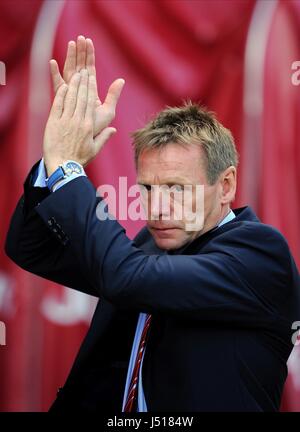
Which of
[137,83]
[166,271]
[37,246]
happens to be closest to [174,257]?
[166,271]

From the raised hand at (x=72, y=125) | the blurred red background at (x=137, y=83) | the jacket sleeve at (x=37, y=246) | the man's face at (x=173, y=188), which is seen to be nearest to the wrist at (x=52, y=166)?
the raised hand at (x=72, y=125)

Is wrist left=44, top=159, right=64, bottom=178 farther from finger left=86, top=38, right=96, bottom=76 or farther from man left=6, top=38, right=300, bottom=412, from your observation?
finger left=86, top=38, right=96, bottom=76

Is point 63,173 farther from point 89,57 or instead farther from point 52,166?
point 89,57

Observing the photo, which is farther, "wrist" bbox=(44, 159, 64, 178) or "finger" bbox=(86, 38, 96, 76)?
"finger" bbox=(86, 38, 96, 76)

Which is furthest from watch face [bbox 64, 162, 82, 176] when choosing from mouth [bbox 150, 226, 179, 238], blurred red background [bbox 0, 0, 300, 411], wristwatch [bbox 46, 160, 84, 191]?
blurred red background [bbox 0, 0, 300, 411]

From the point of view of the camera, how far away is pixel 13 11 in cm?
234

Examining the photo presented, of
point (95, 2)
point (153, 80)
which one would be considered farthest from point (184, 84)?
point (95, 2)

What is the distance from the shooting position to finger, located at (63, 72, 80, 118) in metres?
1.44

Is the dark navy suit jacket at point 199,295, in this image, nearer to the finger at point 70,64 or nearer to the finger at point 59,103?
the finger at point 59,103

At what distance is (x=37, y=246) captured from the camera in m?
1.59

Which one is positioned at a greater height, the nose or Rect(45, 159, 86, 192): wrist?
Rect(45, 159, 86, 192): wrist

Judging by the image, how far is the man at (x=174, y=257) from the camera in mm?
1341

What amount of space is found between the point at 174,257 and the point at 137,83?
3.94 feet

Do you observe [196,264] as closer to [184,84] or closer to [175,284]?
[175,284]
